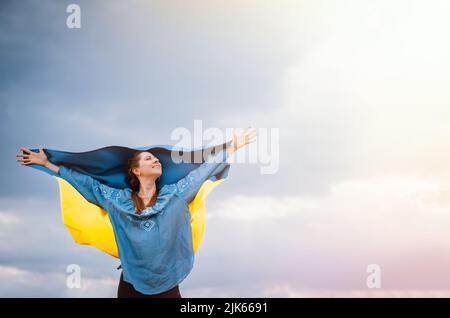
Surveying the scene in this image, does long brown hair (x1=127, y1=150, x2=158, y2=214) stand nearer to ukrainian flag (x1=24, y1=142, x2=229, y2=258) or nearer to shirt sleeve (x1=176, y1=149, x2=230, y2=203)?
ukrainian flag (x1=24, y1=142, x2=229, y2=258)

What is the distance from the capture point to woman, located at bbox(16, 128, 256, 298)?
6.92 metres

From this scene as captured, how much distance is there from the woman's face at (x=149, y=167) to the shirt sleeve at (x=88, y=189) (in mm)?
365

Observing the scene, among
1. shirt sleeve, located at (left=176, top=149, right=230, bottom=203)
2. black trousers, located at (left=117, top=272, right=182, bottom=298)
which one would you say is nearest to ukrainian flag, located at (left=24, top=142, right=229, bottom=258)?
shirt sleeve, located at (left=176, top=149, right=230, bottom=203)

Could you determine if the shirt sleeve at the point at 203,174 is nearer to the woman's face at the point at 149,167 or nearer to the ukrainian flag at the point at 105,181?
the ukrainian flag at the point at 105,181

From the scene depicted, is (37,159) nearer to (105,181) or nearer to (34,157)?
(34,157)

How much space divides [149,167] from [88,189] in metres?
0.78

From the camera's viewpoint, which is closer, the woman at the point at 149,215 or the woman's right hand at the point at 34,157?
the woman at the point at 149,215

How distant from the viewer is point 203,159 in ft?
24.2

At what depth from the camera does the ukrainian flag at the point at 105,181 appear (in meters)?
7.09

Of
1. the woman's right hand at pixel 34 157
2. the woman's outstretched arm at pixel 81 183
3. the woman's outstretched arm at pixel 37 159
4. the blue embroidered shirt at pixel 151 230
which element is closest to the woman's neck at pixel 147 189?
the blue embroidered shirt at pixel 151 230
